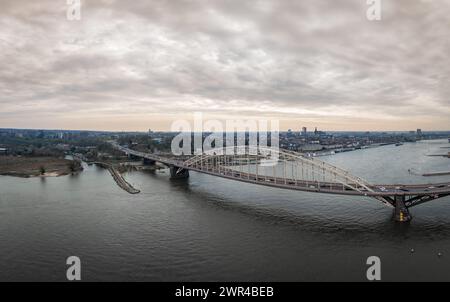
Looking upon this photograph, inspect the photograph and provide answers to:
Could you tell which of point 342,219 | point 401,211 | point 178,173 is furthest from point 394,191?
point 178,173

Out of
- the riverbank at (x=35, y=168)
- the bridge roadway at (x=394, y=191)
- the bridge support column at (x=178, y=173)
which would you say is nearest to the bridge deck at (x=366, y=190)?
the bridge roadway at (x=394, y=191)

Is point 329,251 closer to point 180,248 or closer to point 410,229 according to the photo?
point 410,229

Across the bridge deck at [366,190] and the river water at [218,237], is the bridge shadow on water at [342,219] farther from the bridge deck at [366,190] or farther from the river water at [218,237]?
the bridge deck at [366,190]

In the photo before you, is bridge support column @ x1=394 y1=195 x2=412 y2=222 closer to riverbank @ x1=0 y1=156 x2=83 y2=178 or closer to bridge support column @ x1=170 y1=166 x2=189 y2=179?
bridge support column @ x1=170 y1=166 x2=189 y2=179

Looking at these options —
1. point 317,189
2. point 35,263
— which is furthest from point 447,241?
point 35,263
